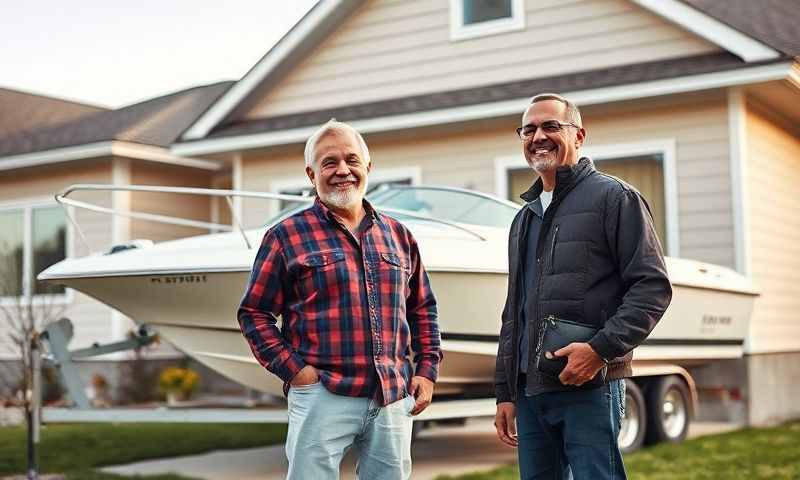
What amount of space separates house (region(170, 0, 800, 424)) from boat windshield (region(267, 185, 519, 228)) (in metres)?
3.04

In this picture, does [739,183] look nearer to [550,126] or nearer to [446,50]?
[446,50]

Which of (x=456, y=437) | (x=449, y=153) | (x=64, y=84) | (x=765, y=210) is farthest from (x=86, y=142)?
(x=64, y=84)

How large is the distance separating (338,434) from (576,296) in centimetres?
83

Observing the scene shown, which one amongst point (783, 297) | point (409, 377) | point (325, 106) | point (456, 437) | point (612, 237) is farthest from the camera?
point (325, 106)

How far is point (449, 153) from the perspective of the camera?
11.5 meters

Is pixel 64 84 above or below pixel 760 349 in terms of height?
above

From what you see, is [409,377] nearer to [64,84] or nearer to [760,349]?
[760,349]

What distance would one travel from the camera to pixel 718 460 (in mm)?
7547

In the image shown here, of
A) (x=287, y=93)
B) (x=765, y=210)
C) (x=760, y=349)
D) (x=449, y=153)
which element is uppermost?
(x=287, y=93)

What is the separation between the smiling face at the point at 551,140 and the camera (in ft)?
11.0

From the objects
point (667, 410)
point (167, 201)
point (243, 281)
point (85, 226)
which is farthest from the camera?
point (167, 201)

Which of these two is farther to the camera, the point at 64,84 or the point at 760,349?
the point at 64,84

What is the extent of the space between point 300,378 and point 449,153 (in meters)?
8.45

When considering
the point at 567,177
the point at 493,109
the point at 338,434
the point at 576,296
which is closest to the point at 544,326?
the point at 576,296
